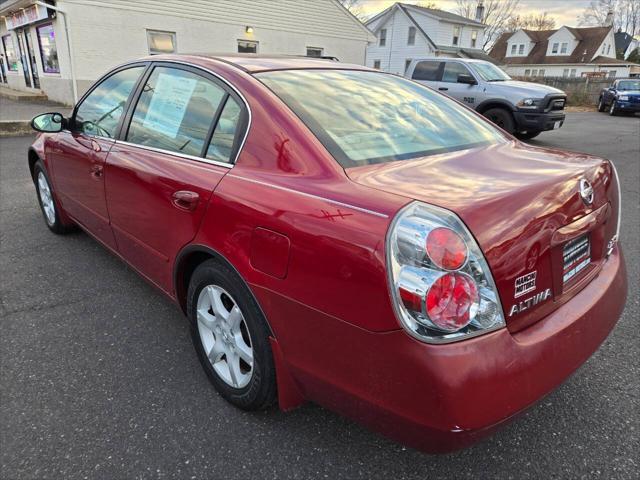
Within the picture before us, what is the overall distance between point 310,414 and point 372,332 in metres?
0.96

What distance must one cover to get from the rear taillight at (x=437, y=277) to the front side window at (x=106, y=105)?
2.35 metres

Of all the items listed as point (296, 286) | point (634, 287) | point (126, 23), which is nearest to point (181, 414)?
point (296, 286)

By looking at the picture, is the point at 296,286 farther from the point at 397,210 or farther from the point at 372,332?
the point at 397,210

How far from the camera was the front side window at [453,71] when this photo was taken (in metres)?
11.2

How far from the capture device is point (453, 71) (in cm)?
1148

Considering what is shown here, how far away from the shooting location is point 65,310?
10.3 ft

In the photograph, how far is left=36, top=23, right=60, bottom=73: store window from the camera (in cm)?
1516

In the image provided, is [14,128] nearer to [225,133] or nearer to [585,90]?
[225,133]

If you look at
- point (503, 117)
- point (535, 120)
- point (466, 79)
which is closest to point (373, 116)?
point (535, 120)

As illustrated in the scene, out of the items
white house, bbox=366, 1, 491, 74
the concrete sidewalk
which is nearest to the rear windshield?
the concrete sidewalk

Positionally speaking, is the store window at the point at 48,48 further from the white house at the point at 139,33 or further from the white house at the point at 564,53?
the white house at the point at 564,53

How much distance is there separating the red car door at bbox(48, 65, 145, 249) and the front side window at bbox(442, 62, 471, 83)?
960cm

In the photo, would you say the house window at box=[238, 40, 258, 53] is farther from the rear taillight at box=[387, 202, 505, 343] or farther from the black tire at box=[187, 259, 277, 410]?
the rear taillight at box=[387, 202, 505, 343]

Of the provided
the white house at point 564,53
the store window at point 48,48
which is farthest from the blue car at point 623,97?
the white house at point 564,53
